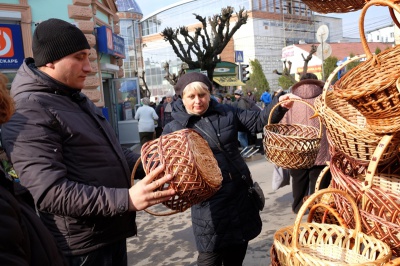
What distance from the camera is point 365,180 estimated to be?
1433mm

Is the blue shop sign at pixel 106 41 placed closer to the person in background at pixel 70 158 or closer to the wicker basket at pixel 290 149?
the wicker basket at pixel 290 149

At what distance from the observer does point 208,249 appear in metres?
2.42

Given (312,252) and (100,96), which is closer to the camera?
(312,252)

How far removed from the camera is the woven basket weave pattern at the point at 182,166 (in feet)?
4.83

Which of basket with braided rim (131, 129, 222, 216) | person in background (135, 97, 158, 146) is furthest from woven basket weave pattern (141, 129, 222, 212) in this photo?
person in background (135, 97, 158, 146)

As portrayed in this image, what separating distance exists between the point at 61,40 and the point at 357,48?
1671 inches

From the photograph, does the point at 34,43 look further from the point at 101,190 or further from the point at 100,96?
the point at 100,96

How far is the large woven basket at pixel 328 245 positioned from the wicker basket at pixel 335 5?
93 centimetres

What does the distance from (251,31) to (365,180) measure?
41740 mm

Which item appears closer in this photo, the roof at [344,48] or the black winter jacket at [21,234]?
the black winter jacket at [21,234]

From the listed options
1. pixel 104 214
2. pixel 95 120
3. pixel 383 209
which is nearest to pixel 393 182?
pixel 383 209

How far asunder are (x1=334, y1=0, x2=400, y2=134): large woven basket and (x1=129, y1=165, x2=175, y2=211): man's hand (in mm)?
688

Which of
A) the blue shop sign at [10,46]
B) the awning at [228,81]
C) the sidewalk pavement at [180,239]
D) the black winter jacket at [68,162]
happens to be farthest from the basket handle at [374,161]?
the awning at [228,81]

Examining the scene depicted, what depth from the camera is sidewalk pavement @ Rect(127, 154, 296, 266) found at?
143 inches
